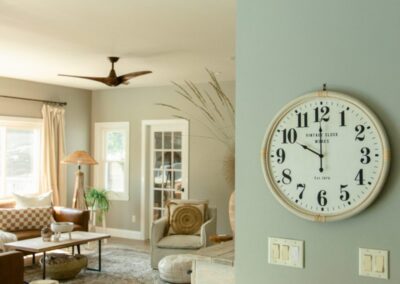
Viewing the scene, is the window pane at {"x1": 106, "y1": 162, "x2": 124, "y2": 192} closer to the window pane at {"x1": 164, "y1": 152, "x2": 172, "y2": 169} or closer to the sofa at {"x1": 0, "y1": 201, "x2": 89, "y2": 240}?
the window pane at {"x1": 164, "y1": 152, "x2": 172, "y2": 169}

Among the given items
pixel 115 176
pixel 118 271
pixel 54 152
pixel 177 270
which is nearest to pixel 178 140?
pixel 115 176

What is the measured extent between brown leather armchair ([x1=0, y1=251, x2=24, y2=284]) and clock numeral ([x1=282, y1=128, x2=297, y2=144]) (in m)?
3.33

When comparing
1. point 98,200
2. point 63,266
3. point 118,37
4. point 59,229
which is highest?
point 118,37

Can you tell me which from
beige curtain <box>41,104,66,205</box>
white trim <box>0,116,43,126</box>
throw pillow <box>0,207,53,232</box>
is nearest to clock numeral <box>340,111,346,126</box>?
throw pillow <box>0,207,53,232</box>

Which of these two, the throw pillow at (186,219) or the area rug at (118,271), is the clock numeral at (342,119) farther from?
the throw pillow at (186,219)

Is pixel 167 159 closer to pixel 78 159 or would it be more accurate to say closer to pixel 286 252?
pixel 78 159

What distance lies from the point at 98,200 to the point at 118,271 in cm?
208

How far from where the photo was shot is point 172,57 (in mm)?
5539

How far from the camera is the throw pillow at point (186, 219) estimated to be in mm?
6203

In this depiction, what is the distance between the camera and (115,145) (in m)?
8.52

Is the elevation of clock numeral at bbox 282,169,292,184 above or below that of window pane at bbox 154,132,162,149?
below

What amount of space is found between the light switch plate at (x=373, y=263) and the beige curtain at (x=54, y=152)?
21.9 feet

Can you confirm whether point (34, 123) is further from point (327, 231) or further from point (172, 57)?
point (327, 231)

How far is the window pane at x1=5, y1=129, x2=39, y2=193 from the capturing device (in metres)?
7.27
